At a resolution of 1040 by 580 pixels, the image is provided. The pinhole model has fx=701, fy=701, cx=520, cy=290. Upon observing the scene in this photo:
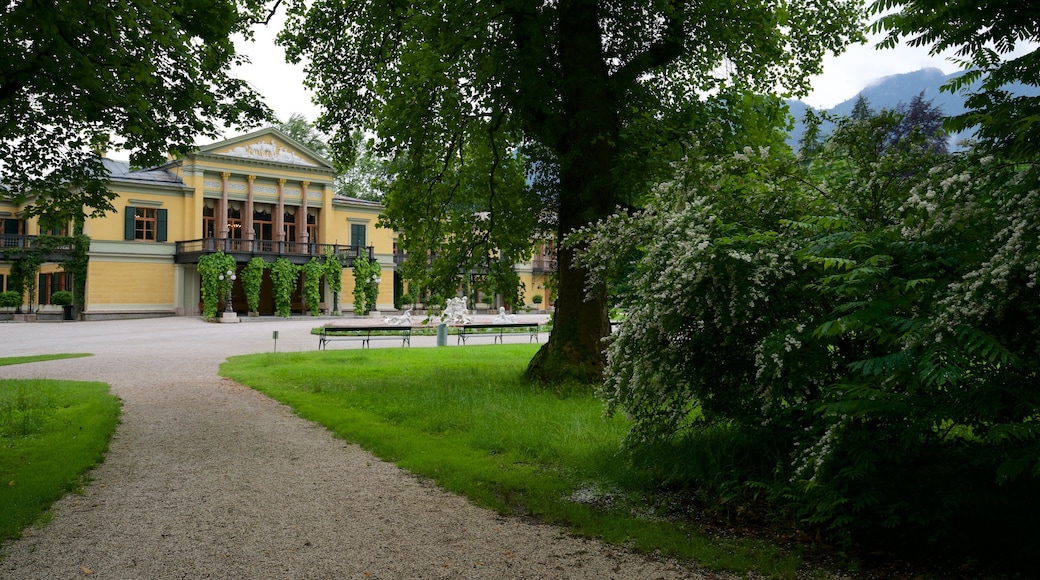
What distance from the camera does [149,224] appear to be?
131ft

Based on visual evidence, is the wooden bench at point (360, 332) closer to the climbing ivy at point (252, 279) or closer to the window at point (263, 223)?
the climbing ivy at point (252, 279)

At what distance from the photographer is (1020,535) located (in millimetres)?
3623

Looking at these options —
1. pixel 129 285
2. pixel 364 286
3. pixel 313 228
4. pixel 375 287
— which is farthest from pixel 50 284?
pixel 375 287

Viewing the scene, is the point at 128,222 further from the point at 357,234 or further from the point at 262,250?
the point at 357,234

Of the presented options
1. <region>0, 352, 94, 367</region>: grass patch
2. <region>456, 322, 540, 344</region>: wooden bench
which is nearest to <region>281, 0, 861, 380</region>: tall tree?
<region>0, 352, 94, 367</region>: grass patch

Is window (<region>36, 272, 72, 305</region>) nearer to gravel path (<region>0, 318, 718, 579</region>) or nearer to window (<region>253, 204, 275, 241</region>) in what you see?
window (<region>253, 204, 275, 241</region>)

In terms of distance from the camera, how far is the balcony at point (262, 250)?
38.4 m

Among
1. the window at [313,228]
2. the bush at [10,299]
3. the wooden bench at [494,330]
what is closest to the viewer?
the wooden bench at [494,330]

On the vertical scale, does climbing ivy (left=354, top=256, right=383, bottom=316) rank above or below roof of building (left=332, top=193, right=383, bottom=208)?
below

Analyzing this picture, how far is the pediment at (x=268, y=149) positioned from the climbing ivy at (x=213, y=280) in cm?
743

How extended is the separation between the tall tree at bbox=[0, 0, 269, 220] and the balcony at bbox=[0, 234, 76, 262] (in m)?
30.4

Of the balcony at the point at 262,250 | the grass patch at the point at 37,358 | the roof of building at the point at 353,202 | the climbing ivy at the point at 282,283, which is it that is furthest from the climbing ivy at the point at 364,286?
the grass patch at the point at 37,358

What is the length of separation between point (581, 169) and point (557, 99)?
1120mm

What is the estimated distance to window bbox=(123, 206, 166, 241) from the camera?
3928 centimetres
